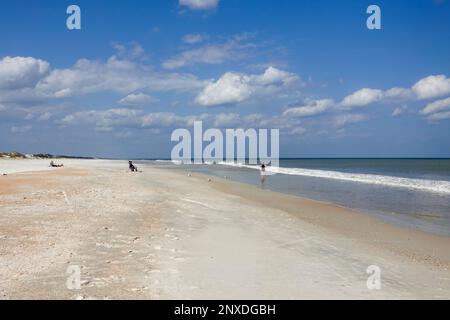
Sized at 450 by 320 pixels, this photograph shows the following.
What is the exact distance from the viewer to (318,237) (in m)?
11.8

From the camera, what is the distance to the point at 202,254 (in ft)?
28.4

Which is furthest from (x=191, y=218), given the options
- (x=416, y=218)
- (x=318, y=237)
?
(x=416, y=218)

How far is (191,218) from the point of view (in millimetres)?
13570

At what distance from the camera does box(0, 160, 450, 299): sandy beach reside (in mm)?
6430

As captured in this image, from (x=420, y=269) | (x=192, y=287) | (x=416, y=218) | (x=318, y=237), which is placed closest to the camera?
(x=192, y=287)

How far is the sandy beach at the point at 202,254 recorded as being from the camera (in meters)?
6.43

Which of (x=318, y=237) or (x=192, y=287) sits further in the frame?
(x=318, y=237)

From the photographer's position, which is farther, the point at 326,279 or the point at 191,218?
the point at 191,218
